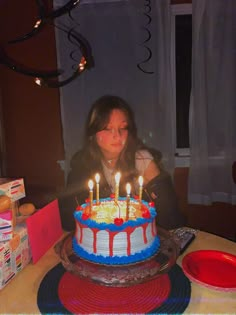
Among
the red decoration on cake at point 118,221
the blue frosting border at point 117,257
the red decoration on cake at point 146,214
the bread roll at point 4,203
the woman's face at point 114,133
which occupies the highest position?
the woman's face at point 114,133

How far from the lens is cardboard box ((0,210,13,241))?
1174 millimetres

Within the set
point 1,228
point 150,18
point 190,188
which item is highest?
point 150,18

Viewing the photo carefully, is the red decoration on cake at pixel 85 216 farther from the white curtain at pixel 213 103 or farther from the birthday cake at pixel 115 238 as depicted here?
the white curtain at pixel 213 103

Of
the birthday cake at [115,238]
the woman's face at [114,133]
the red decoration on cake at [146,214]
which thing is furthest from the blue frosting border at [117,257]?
the woman's face at [114,133]

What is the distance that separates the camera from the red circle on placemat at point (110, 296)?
1036 millimetres

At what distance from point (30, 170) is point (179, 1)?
2183mm

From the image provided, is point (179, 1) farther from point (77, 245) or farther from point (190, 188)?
point (77, 245)

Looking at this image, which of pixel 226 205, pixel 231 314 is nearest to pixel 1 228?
pixel 231 314

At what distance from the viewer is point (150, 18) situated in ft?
9.59

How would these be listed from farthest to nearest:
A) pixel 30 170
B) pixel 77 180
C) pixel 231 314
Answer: pixel 30 170, pixel 77 180, pixel 231 314

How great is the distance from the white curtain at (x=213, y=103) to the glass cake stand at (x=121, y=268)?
6.10 feet

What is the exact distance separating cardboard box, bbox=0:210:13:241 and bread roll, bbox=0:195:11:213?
14 mm

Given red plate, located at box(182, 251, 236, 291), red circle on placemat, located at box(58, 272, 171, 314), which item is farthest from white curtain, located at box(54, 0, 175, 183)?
red circle on placemat, located at box(58, 272, 171, 314)

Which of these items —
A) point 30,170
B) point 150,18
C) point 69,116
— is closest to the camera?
point 150,18
